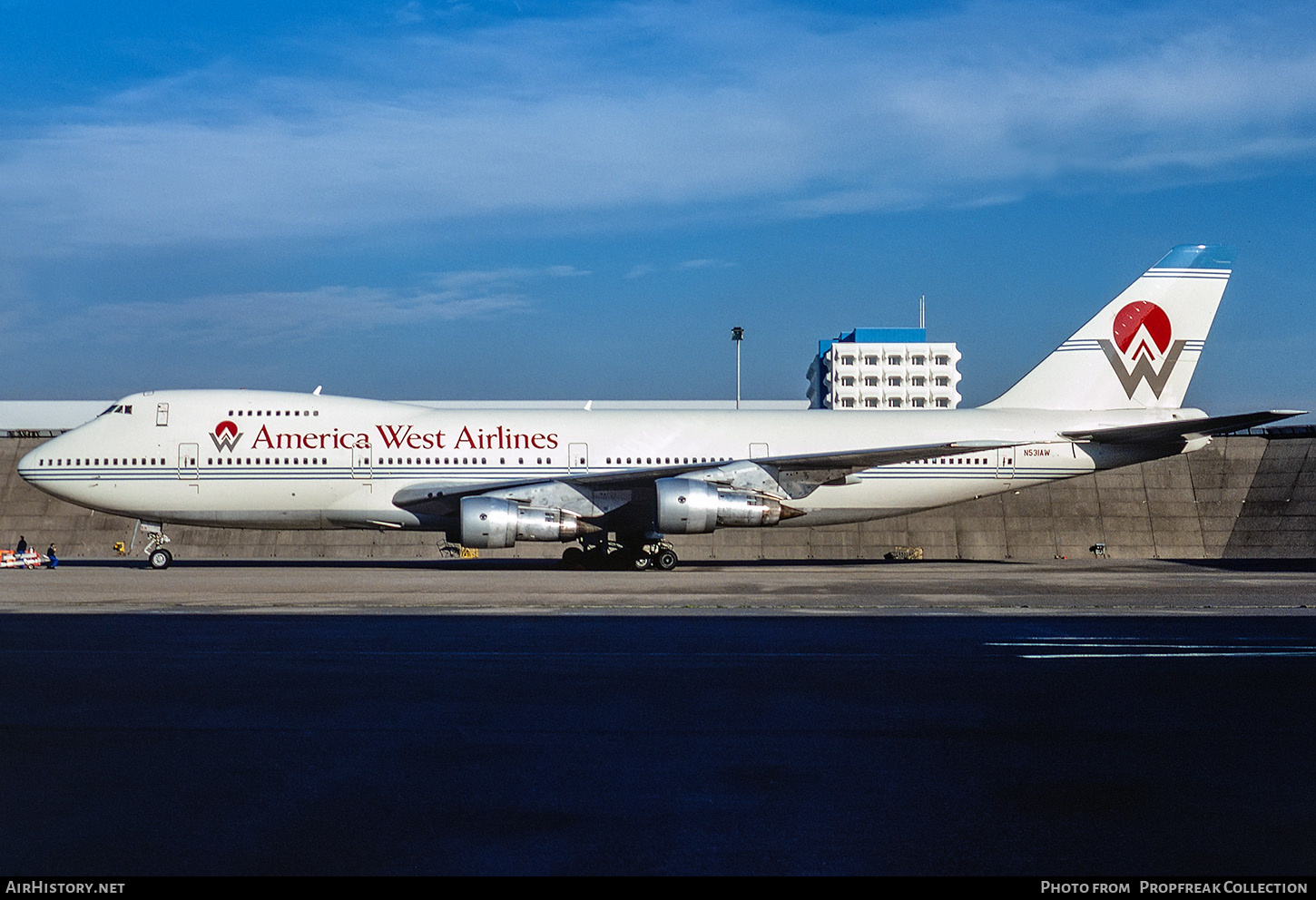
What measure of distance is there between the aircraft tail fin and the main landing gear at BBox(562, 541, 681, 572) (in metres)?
11.5

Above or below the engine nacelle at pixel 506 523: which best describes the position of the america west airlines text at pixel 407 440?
above

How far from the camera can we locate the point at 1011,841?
194 inches

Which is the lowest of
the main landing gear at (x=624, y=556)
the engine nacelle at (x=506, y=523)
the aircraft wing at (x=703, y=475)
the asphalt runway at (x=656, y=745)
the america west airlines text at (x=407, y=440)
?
the asphalt runway at (x=656, y=745)

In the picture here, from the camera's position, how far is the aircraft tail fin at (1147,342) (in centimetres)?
3042

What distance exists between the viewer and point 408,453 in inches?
1085

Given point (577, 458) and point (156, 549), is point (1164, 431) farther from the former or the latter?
point (156, 549)

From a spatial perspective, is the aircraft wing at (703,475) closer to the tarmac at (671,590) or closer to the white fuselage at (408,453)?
the white fuselage at (408,453)

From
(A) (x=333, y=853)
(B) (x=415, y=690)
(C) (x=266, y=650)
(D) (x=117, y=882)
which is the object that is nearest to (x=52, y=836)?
(D) (x=117, y=882)

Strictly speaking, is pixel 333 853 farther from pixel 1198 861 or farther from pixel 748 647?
pixel 748 647

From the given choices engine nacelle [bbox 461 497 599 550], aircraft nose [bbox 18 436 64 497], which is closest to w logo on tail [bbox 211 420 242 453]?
aircraft nose [bbox 18 436 64 497]

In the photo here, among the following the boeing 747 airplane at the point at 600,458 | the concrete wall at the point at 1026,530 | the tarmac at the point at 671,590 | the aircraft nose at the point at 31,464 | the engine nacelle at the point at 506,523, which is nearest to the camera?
the tarmac at the point at 671,590

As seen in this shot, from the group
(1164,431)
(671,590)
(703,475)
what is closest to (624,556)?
(703,475)

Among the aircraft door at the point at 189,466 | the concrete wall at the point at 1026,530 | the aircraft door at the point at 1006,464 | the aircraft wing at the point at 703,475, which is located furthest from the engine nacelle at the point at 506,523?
the aircraft door at the point at 1006,464

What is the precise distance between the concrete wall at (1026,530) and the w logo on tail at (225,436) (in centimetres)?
921
